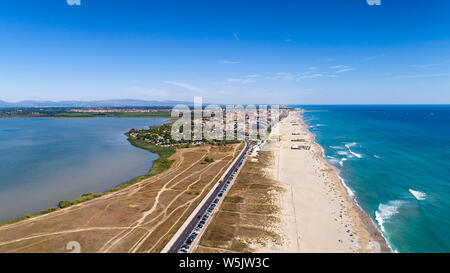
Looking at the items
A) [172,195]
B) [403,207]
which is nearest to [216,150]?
[172,195]

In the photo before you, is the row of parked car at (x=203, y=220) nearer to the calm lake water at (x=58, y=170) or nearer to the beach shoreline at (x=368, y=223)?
the beach shoreline at (x=368, y=223)

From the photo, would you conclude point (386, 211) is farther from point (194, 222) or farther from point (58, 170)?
point (58, 170)

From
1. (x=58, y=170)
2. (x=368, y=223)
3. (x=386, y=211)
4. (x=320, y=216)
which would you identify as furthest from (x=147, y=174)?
(x=386, y=211)

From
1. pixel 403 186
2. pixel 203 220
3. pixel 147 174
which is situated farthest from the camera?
pixel 147 174

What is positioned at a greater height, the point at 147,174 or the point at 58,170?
the point at 147,174
